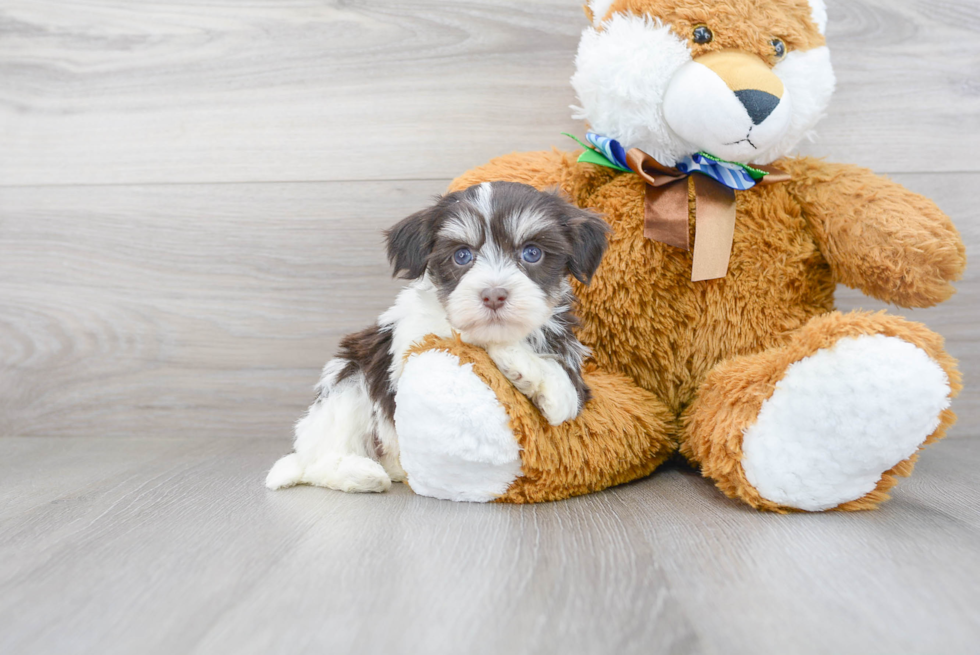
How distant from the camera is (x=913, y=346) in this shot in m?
1.11

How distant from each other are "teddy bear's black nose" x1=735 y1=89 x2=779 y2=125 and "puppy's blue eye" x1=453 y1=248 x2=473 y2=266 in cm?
58

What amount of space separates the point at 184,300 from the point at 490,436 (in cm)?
117

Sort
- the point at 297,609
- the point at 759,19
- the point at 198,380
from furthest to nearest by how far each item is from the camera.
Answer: the point at 198,380
the point at 759,19
the point at 297,609

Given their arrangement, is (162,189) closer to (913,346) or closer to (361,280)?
(361,280)

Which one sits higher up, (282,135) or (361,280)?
(282,135)

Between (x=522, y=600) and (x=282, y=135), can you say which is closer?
(x=522, y=600)

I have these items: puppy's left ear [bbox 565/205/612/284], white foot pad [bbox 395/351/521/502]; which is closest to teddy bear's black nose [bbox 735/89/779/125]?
puppy's left ear [bbox 565/205/612/284]

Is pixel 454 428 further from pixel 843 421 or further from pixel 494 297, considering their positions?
pixel 843 421

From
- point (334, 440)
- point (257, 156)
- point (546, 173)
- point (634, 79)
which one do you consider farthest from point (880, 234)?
point (257, 156)

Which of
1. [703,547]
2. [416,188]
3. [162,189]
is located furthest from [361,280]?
[703,547]

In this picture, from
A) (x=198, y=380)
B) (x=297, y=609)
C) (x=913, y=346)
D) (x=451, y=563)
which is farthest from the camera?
(x=198, y=380)

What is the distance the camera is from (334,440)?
143 centimetres

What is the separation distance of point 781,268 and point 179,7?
5.50 ft

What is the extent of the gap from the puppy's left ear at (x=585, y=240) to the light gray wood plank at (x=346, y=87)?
65cm
